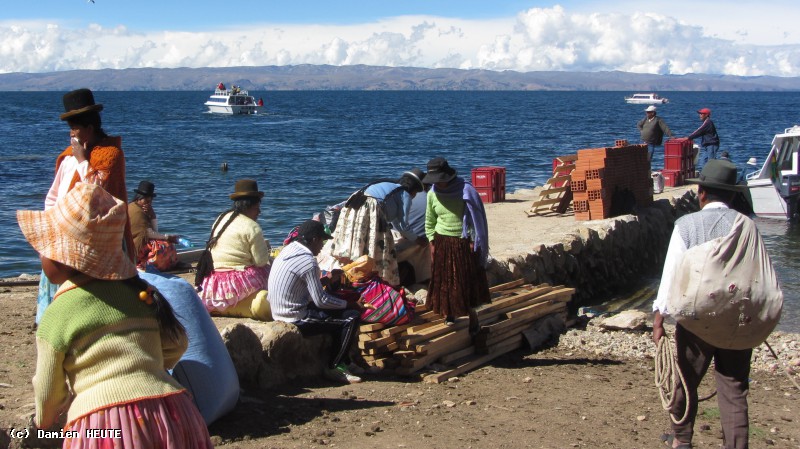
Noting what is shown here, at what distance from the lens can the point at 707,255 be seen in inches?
187

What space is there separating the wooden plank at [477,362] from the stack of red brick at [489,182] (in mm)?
8703

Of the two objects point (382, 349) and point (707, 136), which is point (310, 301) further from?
point (707, 136)

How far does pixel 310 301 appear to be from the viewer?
7.22 meters

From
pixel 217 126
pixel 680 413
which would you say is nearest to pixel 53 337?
pixel 680 413

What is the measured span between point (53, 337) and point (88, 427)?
35 cm

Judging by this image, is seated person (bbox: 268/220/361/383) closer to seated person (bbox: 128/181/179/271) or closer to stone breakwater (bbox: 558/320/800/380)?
seated person (bbox: 128/181/179/271)

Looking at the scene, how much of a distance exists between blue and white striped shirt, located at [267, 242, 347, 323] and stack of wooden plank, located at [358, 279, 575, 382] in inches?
25.3

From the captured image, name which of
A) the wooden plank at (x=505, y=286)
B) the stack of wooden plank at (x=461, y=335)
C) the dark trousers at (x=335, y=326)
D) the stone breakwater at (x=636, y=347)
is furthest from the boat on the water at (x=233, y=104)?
the dark trousers at (x=335, y=326)

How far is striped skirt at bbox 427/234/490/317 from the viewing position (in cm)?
820

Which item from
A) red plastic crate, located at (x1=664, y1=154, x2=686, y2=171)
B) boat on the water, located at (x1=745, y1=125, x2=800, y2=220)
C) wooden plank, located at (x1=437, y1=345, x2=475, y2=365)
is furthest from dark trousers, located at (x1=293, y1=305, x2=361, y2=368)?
boat on the water, located at (x1=745, y1=125, x2=800, y2=220)

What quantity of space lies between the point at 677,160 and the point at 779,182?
243 cm

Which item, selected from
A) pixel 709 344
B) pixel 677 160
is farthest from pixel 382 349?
pixel 677 160

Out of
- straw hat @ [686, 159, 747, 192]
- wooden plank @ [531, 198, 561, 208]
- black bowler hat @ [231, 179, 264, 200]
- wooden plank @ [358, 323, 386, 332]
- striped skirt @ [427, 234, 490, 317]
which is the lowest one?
wooden plank @ [531, 198, 561, 208]

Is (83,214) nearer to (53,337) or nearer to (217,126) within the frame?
(53,337)
